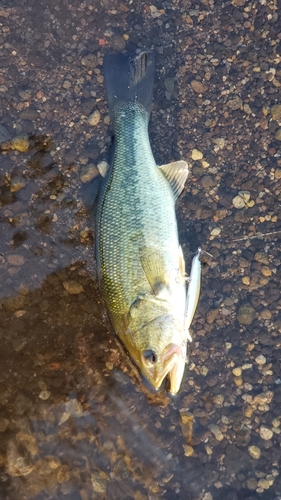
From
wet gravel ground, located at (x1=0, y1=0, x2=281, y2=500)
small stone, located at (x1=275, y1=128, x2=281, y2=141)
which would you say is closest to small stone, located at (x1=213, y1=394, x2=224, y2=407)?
wet gravel ground, located at (x1=0, y1=0, x2=281, y2=500)

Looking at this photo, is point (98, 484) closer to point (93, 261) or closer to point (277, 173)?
point (93, 261)

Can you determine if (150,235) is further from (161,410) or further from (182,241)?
(161,410)

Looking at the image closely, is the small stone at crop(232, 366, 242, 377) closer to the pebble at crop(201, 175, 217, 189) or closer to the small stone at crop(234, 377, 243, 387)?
the small stone at crop(234, 377, 243, 387)

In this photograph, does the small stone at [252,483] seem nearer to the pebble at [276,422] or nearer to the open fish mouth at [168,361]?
the pebble at [276,422]

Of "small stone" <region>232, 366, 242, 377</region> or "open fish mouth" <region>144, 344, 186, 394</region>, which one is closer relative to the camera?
"open fish mouth" <region>144, 344, 186, 394</region>

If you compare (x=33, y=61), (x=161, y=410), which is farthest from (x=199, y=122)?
(x=161, y=410)

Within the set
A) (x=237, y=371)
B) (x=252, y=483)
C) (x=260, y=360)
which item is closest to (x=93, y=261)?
(x=237, y=371)
